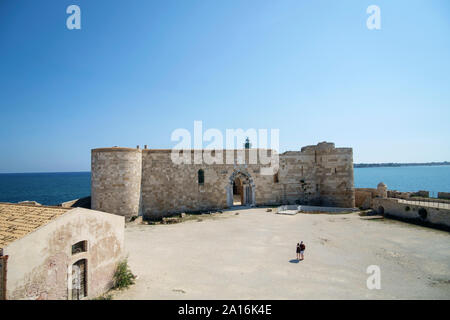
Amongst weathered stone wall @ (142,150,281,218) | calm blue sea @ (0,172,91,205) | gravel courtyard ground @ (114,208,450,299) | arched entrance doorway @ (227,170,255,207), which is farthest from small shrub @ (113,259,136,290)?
calm blue sea @ (0,172,91,205)

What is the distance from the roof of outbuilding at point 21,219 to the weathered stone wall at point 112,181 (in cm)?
1074

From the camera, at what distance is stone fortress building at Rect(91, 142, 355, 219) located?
19.6 meters

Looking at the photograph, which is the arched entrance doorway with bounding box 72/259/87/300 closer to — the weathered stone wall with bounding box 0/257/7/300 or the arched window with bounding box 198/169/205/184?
the weathered stone wall with bounding box 0/257/7/300

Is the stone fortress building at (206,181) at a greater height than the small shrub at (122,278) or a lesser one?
greater

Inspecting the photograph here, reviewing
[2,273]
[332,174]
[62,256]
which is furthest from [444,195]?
[2,273]

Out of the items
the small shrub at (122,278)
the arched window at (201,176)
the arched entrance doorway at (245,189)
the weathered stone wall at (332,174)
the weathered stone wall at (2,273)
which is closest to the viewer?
the weathered stone wall at (2,273)

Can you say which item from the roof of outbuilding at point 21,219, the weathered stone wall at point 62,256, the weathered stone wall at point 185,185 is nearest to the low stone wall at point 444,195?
the weathered stone wall at point 185,185

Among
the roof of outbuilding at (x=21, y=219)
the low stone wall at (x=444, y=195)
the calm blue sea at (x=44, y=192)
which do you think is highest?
the roof of outbuilding at (x=21, y=219)

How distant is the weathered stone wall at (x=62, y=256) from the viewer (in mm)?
5742

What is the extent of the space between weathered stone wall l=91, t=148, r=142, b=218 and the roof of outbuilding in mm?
10743

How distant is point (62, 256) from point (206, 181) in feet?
57.0

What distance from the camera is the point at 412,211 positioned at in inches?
715

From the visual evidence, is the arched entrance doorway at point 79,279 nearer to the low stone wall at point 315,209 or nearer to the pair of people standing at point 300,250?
the pair of people standing at point 300,250
